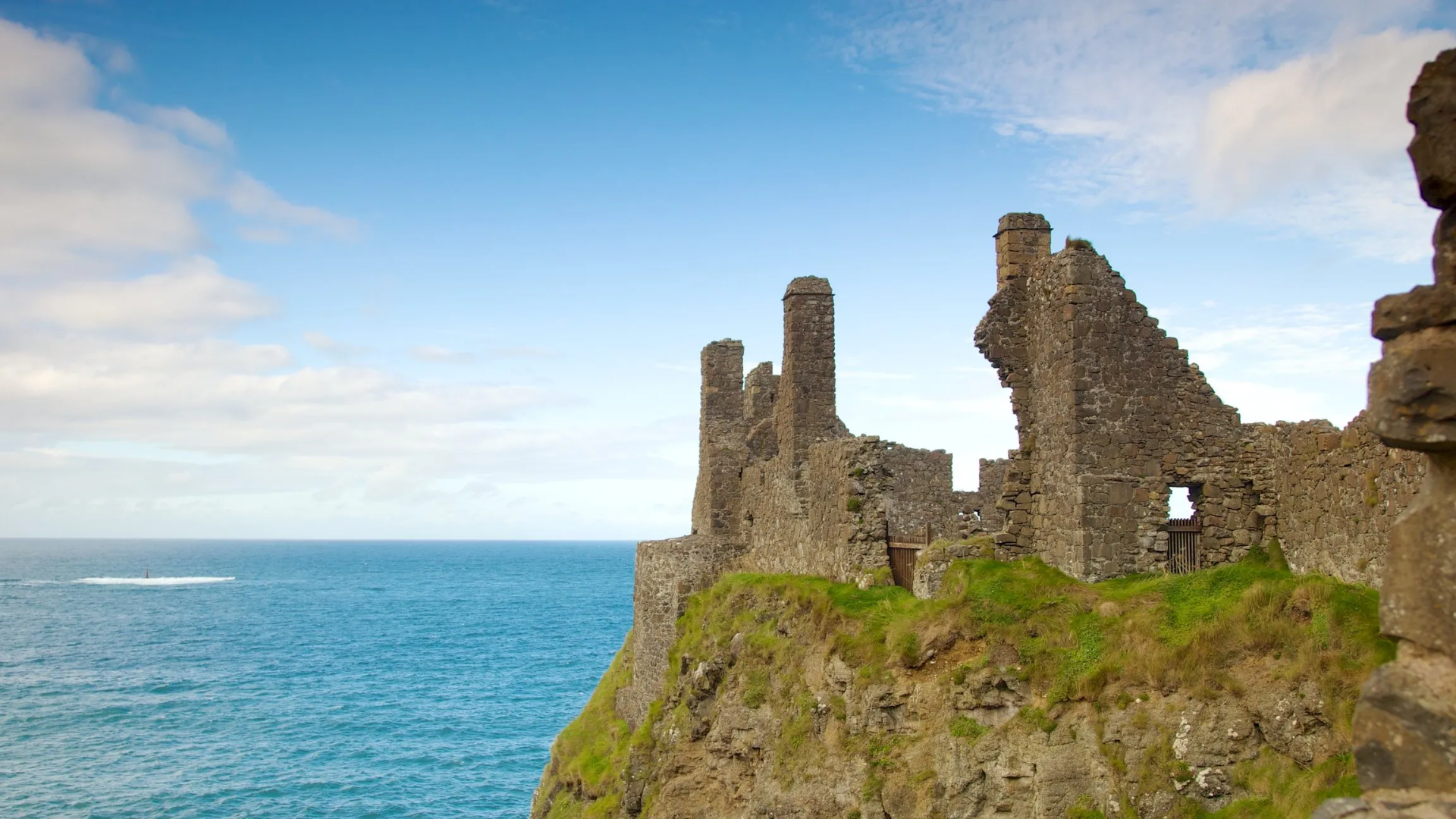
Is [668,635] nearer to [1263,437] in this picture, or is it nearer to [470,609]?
[1263,437]

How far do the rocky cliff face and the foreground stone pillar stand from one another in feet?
19.0

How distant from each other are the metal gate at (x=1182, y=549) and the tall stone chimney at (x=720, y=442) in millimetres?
14658

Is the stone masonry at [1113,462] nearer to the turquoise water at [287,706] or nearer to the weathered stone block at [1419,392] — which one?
the weathered stone block at [1419,392]

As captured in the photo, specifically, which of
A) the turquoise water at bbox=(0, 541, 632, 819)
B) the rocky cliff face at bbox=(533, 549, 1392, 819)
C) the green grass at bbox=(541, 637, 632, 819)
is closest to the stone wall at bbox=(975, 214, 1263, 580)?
the rocky cliff face at bbox=(533, 549, 1392, 819)

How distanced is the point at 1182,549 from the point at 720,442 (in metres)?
15.6

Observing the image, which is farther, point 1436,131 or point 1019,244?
point 1019,244

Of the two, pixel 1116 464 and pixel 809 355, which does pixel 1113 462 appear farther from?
pixel 809 355

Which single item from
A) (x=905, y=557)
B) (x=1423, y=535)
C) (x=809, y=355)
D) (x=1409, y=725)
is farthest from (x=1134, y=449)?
(x=809, y=355)

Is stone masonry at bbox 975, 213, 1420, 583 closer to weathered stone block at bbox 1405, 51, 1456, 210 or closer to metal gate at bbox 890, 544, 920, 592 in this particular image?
metal gate at bbox 890, 544, 920, 592

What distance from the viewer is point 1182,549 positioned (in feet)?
52.2

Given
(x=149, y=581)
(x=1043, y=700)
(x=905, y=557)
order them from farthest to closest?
(x=149, y=581) < (x=905, y=557) < (x=1043, y=700)

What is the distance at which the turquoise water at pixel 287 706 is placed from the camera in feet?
155

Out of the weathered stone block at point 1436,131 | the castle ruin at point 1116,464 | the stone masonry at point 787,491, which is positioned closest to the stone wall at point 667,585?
the stone masonry at point 787,491

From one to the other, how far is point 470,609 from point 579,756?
Answer: 345ft
